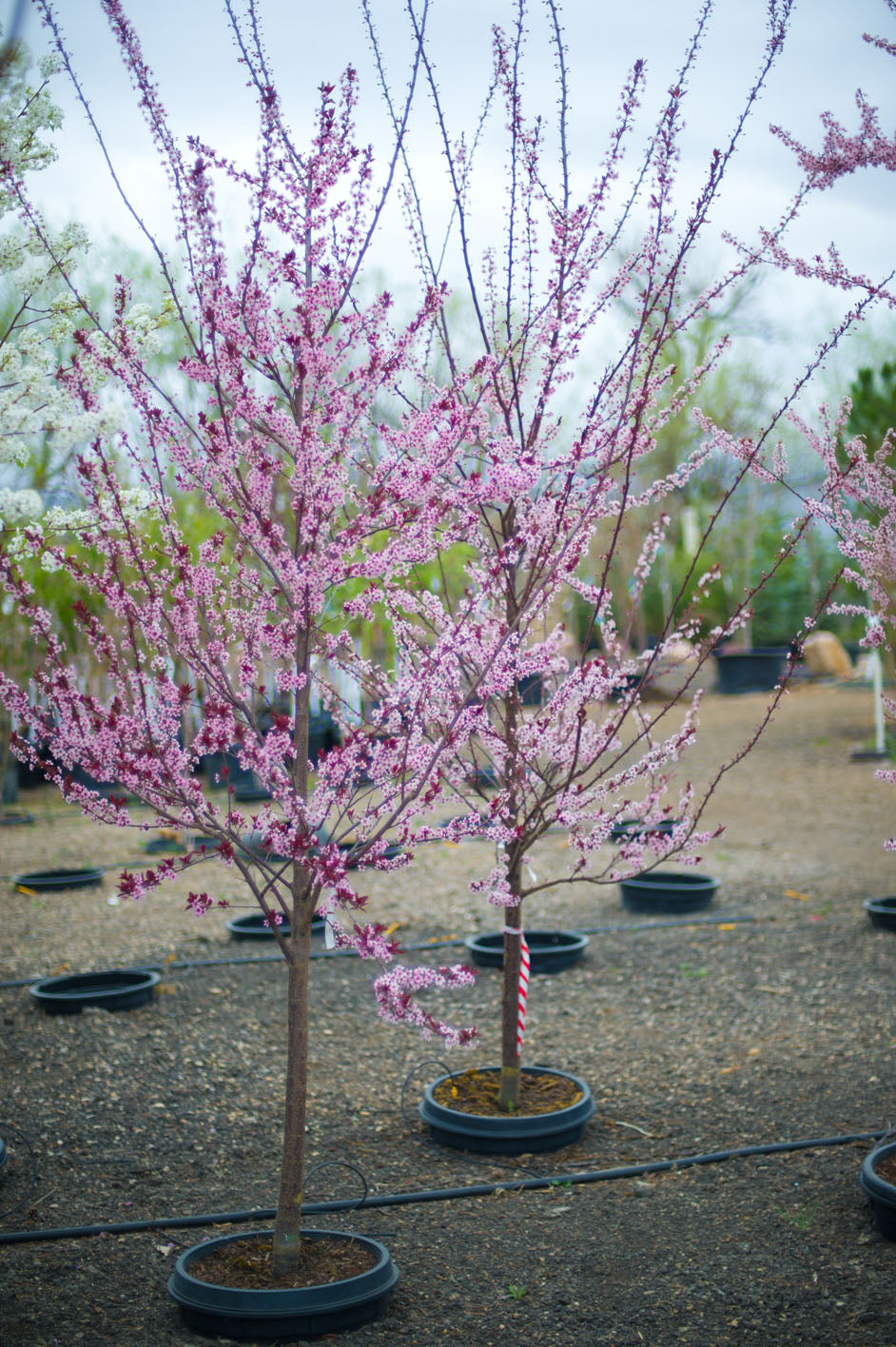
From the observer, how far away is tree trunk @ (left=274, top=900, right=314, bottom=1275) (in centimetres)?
293

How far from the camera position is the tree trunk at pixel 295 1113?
2.93 m

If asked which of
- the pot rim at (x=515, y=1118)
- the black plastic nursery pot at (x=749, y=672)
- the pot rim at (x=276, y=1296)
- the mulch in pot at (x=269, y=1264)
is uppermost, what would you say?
the black plastic nursery pot at (x=749, y=672)

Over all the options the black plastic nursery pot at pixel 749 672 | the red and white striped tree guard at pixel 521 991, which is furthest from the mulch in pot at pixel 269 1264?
the black plastic nursery pot at pixel 749 672

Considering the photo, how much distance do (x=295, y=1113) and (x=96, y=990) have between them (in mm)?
3053

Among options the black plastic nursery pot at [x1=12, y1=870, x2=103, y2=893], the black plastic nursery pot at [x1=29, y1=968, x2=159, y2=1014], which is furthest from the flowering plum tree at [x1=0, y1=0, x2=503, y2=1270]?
the black plastic nursery pot at [x1=12, y1=870, x2=103, y2=893]

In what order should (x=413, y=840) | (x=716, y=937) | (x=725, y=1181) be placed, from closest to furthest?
(x=413, y=840) < (x=725, y=1181) < (x=716, y=937)

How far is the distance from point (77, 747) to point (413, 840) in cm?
A: 88

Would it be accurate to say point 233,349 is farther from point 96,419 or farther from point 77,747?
point 77,747

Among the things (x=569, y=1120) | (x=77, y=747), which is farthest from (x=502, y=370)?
(x=569, y=1120)

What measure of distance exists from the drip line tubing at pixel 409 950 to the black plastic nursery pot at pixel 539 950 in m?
0.21

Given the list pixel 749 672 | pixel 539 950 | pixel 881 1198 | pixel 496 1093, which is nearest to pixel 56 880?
pixel 539 950

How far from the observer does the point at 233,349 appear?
2.76 meters

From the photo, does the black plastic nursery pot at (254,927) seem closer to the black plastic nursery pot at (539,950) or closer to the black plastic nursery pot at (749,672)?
the black plastic nursery pot at (539,950)

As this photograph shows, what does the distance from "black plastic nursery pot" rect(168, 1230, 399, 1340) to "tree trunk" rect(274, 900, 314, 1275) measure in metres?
0.14
